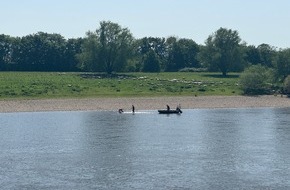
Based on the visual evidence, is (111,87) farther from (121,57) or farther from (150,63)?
(150,63)

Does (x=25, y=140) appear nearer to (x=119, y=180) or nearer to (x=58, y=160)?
(x=58, y=160)

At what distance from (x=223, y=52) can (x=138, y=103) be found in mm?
68007

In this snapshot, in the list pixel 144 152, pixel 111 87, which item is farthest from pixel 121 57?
pixel 144 152

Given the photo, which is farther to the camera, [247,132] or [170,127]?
[170,127]

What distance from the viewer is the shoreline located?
345 feet

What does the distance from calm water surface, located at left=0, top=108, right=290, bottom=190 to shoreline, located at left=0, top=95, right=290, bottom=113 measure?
10704 millimetres

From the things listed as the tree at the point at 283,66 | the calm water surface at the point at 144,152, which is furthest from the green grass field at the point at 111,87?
the calm water surface at the point at 144,152

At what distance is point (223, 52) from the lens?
574ft

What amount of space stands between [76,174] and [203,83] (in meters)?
96.8

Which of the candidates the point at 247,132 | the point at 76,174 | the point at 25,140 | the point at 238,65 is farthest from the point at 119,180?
the point at 238,65

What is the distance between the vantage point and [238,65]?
575 feet

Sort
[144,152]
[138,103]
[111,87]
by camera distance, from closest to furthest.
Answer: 1. [144,152]
2. [138,103]
3. [111,87]

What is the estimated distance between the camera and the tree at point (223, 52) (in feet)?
571

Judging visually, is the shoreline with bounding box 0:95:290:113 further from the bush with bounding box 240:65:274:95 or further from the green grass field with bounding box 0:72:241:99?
the bush with bounding box 240:65:274:95
